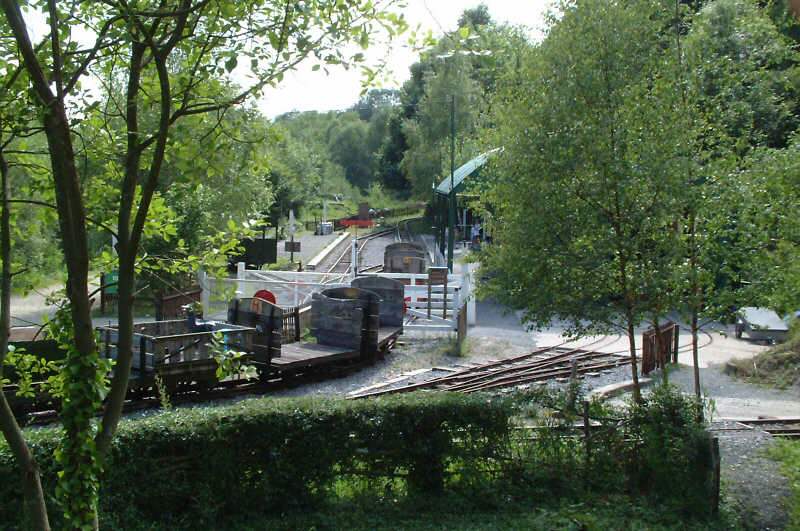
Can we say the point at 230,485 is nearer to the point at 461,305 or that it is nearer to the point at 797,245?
the point at 797,245

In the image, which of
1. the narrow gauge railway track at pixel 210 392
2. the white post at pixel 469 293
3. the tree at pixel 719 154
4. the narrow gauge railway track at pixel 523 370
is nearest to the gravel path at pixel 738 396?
the narrow gauge railway track at pixel 523 370

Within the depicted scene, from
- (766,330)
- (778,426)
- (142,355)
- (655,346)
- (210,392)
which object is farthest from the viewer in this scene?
(766,330)

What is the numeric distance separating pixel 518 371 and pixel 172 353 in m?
7.42

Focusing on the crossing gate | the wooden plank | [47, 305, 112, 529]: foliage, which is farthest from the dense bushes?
the crossing gate

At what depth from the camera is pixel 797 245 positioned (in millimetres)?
8898

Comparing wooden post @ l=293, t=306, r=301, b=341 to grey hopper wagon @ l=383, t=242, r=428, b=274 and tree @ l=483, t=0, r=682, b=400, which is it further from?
grey hopper wagon @ l=383, t=242, r=428, b=274

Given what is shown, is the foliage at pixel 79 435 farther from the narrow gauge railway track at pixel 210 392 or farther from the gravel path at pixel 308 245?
the gravel path at pixel 308 245

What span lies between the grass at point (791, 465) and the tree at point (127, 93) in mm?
6670

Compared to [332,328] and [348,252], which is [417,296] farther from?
[348,252]

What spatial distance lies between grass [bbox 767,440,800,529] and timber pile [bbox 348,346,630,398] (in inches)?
146

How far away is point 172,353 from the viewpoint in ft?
42.6

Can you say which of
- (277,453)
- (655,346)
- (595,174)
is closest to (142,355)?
(277,453)

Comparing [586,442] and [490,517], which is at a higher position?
[586,442]

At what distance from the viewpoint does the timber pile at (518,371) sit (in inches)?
583
